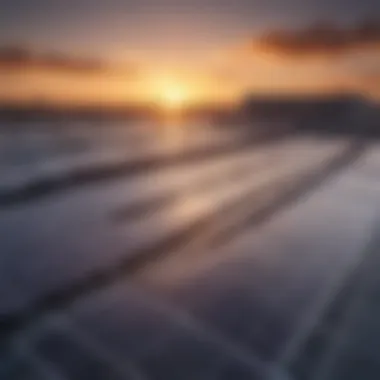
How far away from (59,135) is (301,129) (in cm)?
1078

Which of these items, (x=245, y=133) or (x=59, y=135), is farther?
(x=245, y=133)

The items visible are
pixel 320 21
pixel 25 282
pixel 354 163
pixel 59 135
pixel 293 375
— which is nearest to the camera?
pixel 293 375

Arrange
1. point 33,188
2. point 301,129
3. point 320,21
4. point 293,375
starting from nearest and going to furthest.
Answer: point 293,375
point 33,188
point 320,21
point 301,129

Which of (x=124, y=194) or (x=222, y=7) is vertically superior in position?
(x=222, y=7)

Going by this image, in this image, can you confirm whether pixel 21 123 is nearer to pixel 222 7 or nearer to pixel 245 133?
pixel 245 133

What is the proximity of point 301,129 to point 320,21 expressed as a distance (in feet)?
37.7

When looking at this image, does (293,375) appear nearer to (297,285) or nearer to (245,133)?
(297,285)

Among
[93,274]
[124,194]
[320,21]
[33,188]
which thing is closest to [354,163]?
[320,21]

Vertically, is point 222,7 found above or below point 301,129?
above

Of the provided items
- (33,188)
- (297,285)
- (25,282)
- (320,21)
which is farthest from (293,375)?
(320,21)

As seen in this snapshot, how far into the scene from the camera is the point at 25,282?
149 inches

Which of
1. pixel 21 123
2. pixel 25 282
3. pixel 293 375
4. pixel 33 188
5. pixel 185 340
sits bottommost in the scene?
pixel 21 123

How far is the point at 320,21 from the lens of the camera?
9266 mm

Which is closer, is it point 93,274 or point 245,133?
point 93,274
